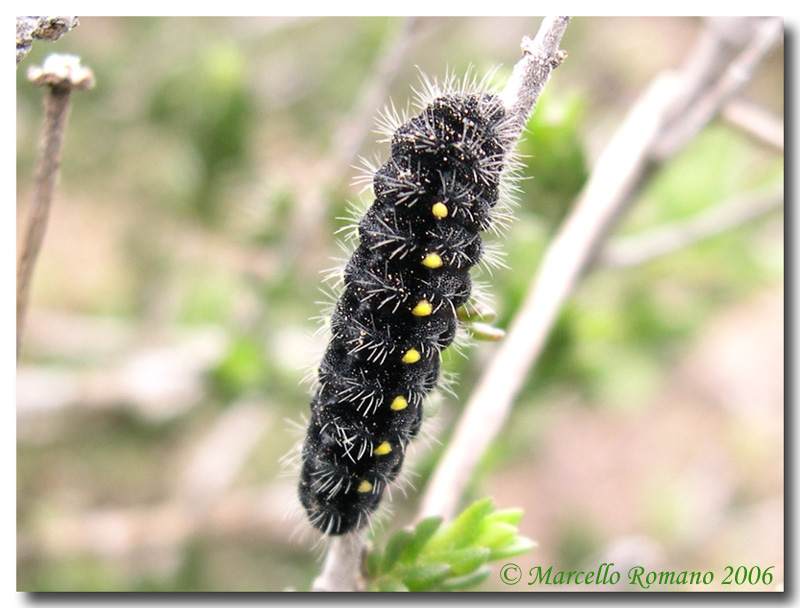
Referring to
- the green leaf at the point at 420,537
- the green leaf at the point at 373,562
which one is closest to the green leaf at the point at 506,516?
the green leaf at the point at 420,537

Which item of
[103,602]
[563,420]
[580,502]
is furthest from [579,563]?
[103,602]

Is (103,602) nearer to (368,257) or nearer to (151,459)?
(368,257)

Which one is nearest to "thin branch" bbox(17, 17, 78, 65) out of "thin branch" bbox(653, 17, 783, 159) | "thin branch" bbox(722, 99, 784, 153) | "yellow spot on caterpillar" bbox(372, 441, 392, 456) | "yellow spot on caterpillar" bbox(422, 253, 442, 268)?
"yellow spot on caterpillar" bbox(422, 253, 442, 268)

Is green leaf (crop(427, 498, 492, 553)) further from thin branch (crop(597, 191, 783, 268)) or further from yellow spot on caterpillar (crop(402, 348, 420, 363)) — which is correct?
thin branch (crop(597, 191, 783, 268))

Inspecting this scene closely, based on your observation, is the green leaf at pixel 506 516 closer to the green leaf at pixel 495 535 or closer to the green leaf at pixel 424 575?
the green leaf at pixel 495 535

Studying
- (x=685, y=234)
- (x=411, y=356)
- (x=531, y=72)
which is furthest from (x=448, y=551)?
(x=685, y=234)

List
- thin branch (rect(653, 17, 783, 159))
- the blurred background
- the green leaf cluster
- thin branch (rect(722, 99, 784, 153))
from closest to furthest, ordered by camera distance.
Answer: the green leaf cluster
thin branch (rect(653, 17, 783, 159))
thin branch (rect(722, 99, 784, 153))
the blurred background
